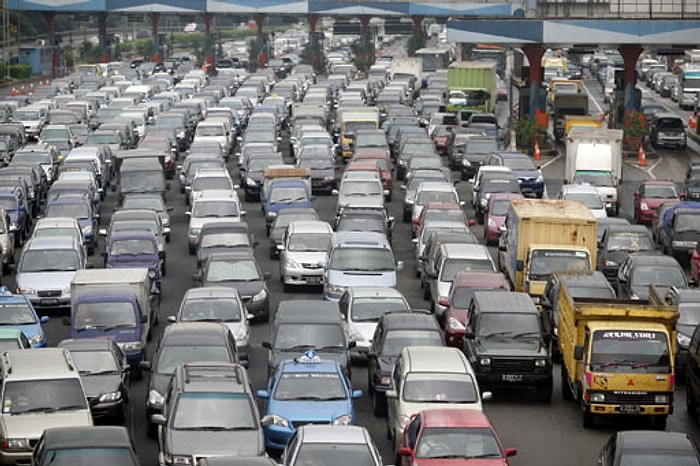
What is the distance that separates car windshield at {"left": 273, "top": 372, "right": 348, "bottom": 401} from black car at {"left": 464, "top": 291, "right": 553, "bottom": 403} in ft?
11.7

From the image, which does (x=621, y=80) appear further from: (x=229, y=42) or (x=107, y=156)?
(x=229, y=42)

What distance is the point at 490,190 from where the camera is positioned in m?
49.5

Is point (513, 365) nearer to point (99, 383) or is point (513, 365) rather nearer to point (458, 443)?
point (458, 443)

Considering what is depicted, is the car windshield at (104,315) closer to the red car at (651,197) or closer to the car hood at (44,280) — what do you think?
the car hood at (44,280)

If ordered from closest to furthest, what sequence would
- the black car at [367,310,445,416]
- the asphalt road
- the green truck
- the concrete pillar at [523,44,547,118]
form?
the asphalt road → the black car at [367,310,445,416] → the concrete pillar at [523,44,547,118] → the green truck

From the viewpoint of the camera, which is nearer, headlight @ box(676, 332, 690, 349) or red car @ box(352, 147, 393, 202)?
headlight @ box(676, 332, 690, 349)

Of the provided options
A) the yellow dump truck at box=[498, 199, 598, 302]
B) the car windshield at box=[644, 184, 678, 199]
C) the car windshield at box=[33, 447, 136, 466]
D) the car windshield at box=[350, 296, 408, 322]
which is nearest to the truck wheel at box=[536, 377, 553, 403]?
the car windshield at box=[350, 296, 408, 322]

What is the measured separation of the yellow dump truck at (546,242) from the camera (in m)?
35.7

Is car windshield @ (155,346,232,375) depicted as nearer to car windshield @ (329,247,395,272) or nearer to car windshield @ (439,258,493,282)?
car windshield @ (329,247,395,272)

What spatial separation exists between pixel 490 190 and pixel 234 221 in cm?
879

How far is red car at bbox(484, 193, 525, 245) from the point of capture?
45688 millimetres

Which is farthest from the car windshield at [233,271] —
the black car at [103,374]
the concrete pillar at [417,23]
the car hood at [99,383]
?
the concrete pillar at [417,23]

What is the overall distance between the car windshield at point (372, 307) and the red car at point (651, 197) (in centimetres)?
1882

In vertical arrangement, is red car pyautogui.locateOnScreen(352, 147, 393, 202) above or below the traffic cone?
above
